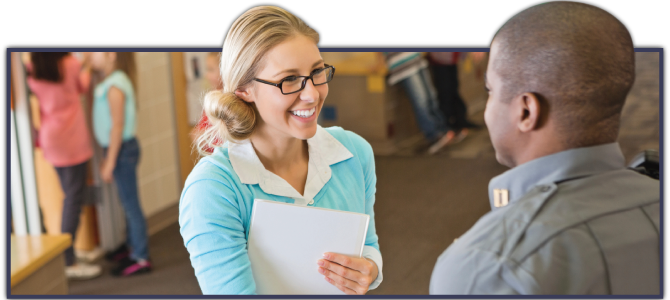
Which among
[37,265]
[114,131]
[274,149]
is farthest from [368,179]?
[114,131]

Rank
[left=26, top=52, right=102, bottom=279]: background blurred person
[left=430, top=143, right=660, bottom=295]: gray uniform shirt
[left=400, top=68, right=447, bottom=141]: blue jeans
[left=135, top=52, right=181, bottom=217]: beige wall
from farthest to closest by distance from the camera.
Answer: [left=400, top=68, right=447, bottom=141]: blue jeans < [left=135, top=52, right=181, bottom=217]: beige wall < [left=26, top=52, right=102, bottom=279]: background blurred person < [left=430, top=143, right=660, bottom=295]: gray uniform shirt

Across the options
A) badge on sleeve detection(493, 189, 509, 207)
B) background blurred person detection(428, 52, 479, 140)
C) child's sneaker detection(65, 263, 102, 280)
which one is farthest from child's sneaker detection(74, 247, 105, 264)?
badge on sleeve detection(493, 189, 509, 207)

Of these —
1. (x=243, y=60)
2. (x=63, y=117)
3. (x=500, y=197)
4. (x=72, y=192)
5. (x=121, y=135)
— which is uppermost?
(x=243, y=60)

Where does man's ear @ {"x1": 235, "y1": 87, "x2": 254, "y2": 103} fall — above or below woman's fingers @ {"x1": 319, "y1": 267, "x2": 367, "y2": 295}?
above

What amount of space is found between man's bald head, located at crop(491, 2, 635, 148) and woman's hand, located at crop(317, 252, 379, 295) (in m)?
0.52

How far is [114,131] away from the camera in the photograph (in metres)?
3.07

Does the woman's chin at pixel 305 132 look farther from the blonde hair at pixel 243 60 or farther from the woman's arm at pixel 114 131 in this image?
the woman's arm at pixel 114 131

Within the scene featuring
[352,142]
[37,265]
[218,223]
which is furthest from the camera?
[37,265]

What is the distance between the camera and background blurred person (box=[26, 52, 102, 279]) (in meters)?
2.96

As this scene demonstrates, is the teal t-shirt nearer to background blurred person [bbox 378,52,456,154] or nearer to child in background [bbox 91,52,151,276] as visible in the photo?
child in background [bbox 91,52,151,276]

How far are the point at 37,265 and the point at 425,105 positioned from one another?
269cm

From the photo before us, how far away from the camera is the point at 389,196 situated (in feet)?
11.9

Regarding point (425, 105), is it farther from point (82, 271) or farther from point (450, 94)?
point (82, 271)

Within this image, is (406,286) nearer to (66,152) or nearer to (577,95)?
(66,152)
